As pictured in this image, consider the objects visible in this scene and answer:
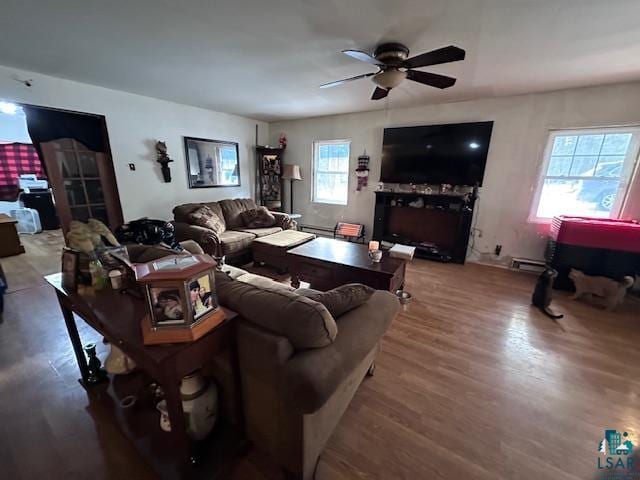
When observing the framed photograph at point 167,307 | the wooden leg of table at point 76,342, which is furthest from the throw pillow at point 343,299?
the wooden leg of table at point 76,342

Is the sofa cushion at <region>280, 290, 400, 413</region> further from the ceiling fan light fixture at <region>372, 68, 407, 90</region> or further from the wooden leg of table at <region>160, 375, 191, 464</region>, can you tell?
the ceiling fan light fixture at <region>372, 68, 407, 90</region>

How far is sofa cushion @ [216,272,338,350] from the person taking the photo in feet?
3.04

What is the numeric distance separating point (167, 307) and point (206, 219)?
9.55ft

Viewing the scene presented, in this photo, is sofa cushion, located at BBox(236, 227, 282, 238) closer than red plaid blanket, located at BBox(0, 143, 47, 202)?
Yes

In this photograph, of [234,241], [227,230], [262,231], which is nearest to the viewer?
[234,241]

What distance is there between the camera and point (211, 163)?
14.9 ft

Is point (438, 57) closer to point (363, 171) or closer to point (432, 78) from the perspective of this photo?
point (432, 78)

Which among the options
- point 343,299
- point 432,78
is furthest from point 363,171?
point 343,299

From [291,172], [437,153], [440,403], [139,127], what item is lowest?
[440,403]

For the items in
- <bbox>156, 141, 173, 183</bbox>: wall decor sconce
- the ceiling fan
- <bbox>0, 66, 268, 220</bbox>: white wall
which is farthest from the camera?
<bbox>156, 141, 173, 183</bbox>: wall decor sconce

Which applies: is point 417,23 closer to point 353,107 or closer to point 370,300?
point 370,300

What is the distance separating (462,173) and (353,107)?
2.01 meters

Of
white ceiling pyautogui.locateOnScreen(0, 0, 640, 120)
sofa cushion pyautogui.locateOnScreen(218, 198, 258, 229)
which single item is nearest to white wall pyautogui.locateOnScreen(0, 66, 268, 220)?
white ceiling pyautogui.locateOnScreen(0, 0, 640, 120)

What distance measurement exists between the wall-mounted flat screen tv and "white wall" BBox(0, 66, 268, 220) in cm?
306
